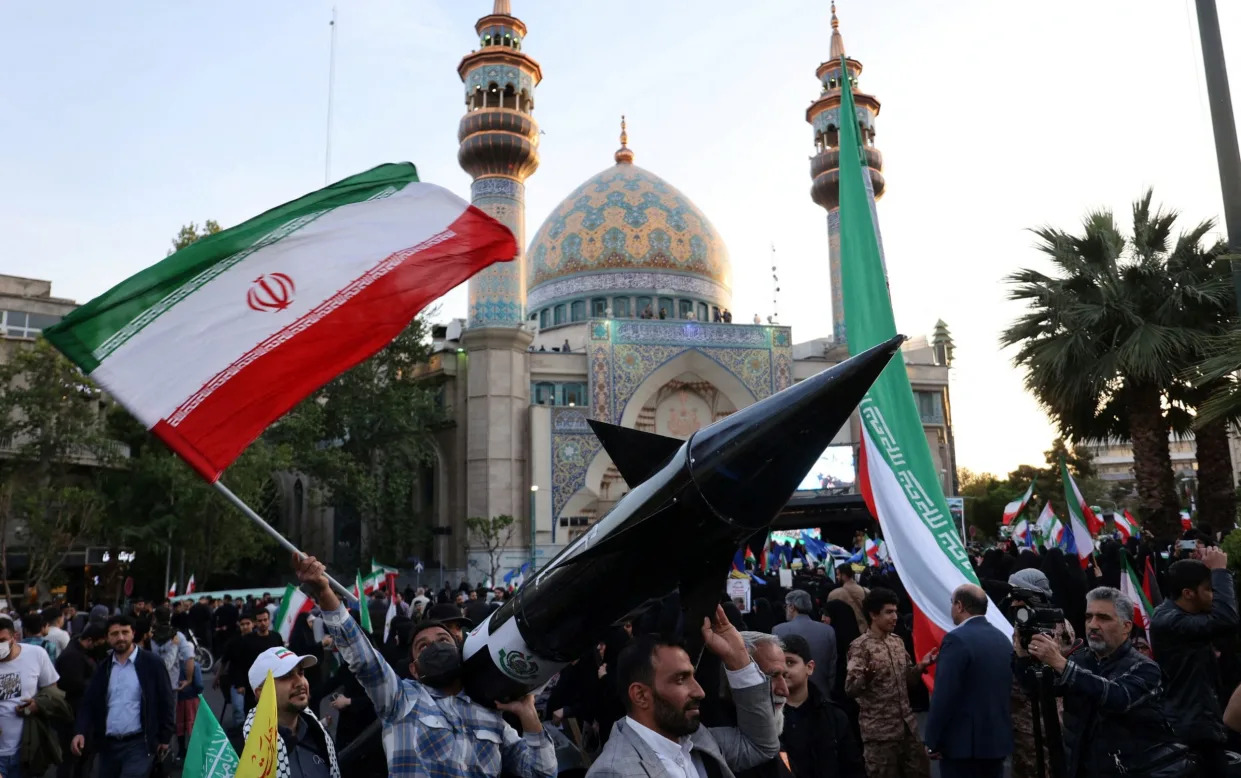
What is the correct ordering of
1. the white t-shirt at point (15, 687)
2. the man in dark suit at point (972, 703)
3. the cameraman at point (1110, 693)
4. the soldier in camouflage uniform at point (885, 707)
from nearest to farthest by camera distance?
the cameraman at point (1110, 693)
the man in dark suit at point (972, 703)
the soldier in camouflage uniform at point (885, 707)
the white t-shirt at point (15, 687)

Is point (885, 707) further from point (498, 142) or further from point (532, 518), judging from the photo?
point (498, 142)

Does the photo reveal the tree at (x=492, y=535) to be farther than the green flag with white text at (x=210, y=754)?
Yes

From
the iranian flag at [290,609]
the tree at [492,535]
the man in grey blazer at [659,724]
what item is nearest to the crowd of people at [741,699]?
the man in grey blazer at [659,724]

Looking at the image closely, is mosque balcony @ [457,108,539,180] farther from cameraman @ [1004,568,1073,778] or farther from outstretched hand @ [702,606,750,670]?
outstretched hand @ [702,606,750,670]

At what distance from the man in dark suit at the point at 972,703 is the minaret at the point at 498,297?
23695mm

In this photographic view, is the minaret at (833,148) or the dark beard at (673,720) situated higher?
the minaret at (833,148)

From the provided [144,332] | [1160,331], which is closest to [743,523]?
[144,332]

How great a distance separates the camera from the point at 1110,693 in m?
3.76

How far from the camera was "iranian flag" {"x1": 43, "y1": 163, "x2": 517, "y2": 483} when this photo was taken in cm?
404

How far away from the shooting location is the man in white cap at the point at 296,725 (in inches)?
141

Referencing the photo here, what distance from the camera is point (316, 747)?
145 inches

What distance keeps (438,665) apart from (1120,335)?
11594mm

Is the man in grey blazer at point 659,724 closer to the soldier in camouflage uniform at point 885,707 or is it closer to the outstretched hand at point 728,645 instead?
the outstretched hand at point 728,645

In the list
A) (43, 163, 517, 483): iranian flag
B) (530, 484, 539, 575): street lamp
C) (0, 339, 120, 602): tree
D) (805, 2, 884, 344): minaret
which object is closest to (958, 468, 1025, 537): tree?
(805, 2, 884, 344): minaret
